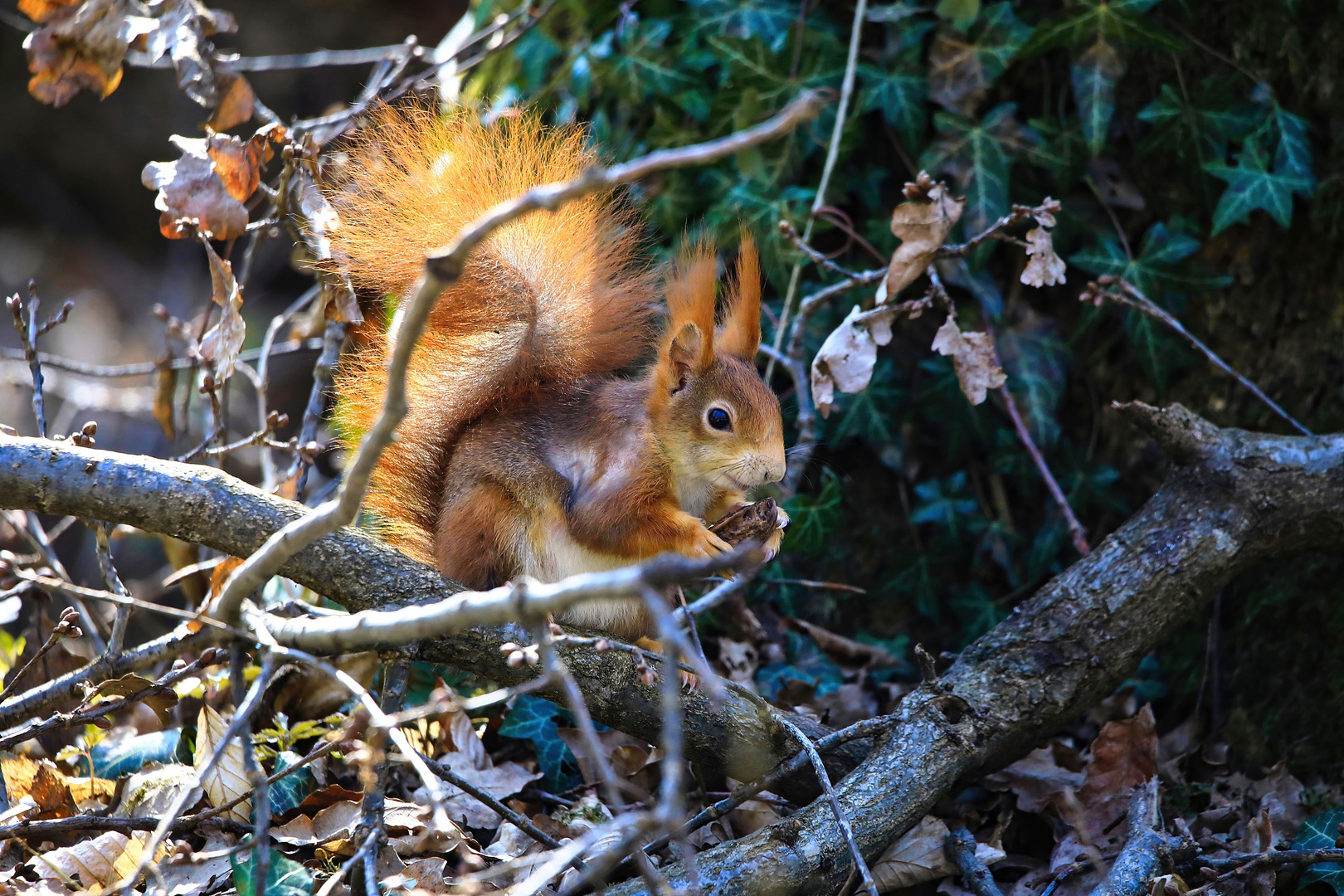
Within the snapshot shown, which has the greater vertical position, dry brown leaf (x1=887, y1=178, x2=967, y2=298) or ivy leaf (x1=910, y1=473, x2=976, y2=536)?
dry brown leaf (x1=887, y1=178, x2=967, y2=298)

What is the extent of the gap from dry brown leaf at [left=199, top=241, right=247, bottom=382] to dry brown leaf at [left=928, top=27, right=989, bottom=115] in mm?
1362

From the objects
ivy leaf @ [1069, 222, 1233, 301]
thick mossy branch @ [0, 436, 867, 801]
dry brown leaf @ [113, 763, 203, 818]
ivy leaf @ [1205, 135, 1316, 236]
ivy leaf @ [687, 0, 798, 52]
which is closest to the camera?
thick mossy branch @ [0, 436, 867, 801]

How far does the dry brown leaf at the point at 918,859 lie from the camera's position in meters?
1.42

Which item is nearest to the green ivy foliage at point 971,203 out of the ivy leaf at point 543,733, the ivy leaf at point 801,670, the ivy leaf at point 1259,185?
the ivy leaf at point 1259,185

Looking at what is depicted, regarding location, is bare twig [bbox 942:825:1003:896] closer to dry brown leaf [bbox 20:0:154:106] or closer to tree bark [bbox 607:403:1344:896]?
tree bark [bbox 607:403:1344:896]

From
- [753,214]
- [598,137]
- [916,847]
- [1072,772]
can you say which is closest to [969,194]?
[753,214]

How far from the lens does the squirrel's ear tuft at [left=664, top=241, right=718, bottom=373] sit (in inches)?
62.9

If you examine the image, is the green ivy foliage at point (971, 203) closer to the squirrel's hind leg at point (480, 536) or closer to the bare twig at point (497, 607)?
the squirrel's hind leg at point (480, 536)

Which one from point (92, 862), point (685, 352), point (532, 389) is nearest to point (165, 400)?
point (532, 389)

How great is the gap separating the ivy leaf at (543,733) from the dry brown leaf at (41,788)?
2.09ft

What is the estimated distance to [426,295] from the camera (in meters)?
0.80

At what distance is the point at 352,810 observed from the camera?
1472 millimetres

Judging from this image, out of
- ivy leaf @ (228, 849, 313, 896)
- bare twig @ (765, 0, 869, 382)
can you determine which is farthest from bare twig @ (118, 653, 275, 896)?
bare twig @ (765, 0, 869, 382)

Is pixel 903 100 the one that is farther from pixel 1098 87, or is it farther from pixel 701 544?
pixel 701 544
